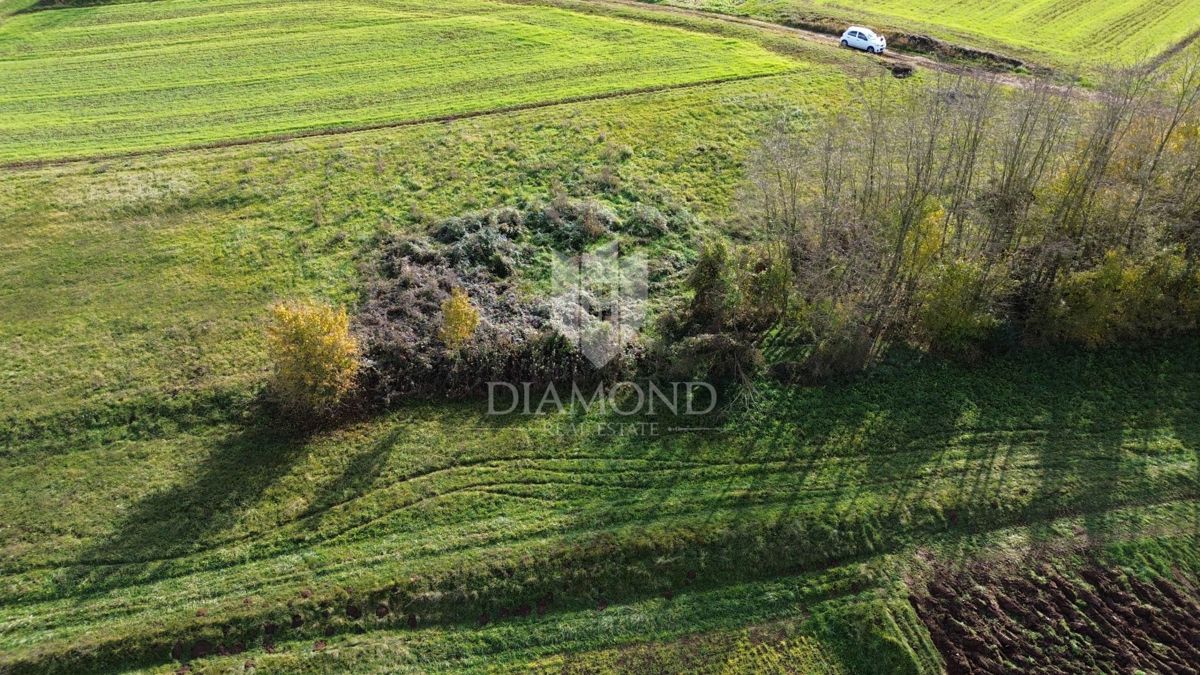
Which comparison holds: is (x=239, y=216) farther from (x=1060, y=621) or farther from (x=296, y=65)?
(x=1060, y=621)

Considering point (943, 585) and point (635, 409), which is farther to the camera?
point (635, 409)

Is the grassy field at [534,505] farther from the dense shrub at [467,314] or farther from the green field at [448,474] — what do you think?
the dense shrub at [467,314]

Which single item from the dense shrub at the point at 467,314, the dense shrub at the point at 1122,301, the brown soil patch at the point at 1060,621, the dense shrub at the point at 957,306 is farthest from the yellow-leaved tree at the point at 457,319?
the dense shrub at the point at 1122,301

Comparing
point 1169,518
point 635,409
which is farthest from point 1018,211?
point 635,409

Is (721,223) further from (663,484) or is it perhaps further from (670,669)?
(670,669)

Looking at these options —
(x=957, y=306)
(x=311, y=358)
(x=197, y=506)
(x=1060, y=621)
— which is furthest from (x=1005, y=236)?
(x=197, y=506)

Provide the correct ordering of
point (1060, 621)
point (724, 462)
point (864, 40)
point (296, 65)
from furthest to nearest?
point (864, 40) → point (296, 65) → point (724, 462) → point (1060, 621)
